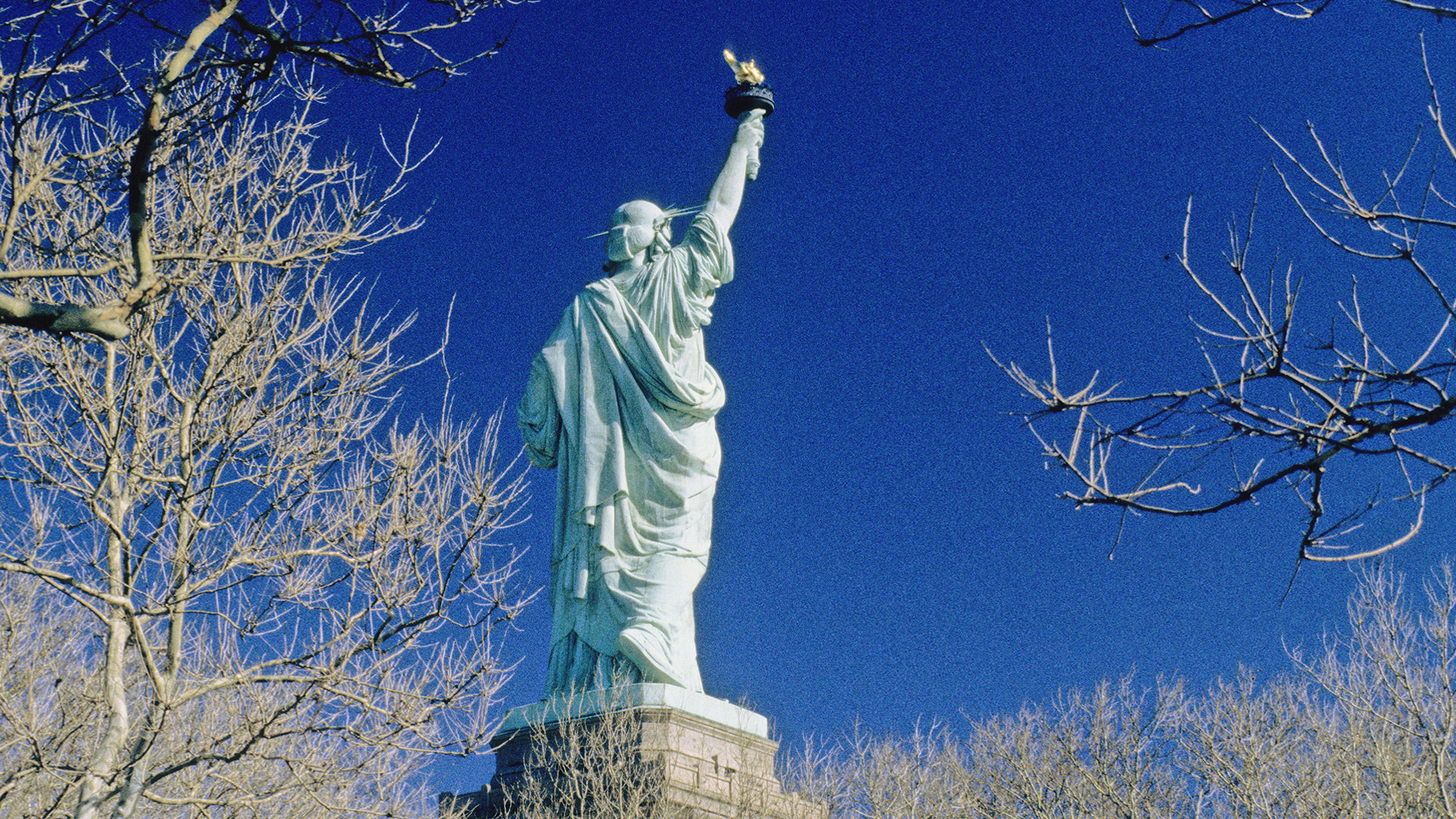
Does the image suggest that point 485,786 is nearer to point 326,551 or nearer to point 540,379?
point 540,379

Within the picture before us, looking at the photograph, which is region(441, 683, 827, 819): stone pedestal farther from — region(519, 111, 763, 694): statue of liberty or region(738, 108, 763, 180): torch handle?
region(738, 108, 763, 180): torch handle

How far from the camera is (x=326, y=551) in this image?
827cm

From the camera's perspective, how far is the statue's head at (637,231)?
16281 mm

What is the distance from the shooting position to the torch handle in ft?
54.2

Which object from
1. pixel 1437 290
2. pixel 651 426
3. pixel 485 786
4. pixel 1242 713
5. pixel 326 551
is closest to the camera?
pixel 1437 290

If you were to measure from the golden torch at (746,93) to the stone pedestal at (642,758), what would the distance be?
677 centimetres

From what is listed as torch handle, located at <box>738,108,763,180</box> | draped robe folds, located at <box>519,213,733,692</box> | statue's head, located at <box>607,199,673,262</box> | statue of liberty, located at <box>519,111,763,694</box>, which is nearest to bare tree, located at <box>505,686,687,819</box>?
statue of liberty, located at <box>519,111,763,694</box>

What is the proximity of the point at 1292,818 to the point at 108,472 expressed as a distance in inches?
566

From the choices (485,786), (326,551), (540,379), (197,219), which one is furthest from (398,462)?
(540,379)

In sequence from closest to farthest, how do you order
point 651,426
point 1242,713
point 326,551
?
point 326,551, point 651,426, point 1242,713

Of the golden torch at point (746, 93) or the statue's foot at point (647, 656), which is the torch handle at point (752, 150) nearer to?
the golden torch at point (746, 93)

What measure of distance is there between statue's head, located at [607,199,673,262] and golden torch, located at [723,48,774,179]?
1473 millimetres

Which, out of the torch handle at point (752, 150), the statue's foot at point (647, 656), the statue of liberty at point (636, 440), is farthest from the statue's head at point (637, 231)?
the statue's foot at point (647, 656)

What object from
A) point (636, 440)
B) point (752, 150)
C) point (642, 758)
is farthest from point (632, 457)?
point (752, 150)
